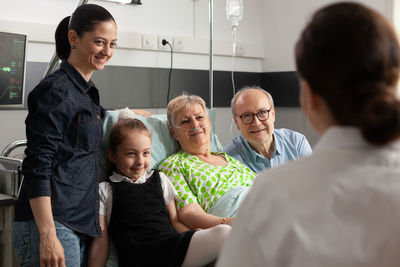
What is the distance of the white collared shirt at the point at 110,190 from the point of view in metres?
1.77

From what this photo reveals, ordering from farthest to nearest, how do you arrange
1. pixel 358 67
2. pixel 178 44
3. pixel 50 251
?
pixel 178 44
pixel 50 251
pixel 358 67

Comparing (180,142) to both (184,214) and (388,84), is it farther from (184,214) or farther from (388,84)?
(388,84)

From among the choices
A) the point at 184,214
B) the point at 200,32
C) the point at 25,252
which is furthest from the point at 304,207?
the point at 200,32

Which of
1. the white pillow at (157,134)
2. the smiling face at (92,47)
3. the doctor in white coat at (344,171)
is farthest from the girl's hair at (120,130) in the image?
the doctor in white coat at (344,171)

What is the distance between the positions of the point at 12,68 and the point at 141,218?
101 cm

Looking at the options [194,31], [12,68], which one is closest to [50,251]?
[12,68]

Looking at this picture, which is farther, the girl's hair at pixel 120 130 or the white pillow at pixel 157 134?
the white pillow at pixel 157 134

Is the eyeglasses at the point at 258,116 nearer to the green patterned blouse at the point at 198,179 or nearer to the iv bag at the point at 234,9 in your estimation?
the green patterned blouse at the point at 198,179

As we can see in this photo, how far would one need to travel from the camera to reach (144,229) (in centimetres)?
171

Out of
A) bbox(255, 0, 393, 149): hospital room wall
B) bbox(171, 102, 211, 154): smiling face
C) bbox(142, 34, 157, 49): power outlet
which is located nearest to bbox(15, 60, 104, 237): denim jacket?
bbox(171, 102, 211, 154): smiling face

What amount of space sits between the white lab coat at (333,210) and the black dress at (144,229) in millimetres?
893

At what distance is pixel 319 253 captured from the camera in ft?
2.23

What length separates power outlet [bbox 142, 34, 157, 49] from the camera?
3266 mm

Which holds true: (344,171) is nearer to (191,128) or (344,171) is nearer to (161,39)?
(191,128)
